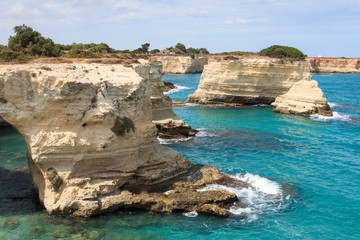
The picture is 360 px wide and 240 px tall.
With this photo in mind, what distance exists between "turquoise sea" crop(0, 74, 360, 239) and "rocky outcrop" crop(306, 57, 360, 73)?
9657 cm

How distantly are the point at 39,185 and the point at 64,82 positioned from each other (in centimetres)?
487

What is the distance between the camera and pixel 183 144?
24.2 metres

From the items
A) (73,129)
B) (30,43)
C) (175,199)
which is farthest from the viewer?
(30,43)

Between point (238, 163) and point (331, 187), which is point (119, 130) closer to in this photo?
point (238, 163)

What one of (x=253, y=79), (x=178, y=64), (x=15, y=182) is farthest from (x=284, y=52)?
(x=15, y=182)

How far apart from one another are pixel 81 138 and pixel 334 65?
408 feet

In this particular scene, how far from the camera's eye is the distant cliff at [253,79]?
41.9m

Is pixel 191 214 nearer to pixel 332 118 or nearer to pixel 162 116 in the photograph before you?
pixel 162 116

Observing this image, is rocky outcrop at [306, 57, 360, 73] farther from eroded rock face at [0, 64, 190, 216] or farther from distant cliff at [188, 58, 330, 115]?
eroded rock face at [0, 64, 190, 216]

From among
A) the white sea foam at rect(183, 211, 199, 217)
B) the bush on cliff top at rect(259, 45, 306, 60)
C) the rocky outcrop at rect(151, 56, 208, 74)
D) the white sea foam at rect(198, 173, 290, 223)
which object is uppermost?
the bush on cliff top at rect(259, 45, 306, 60)

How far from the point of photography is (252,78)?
42.1 m

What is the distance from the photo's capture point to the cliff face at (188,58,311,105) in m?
41.9

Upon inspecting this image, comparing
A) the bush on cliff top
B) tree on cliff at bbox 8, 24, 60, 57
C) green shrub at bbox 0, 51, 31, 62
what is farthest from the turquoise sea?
the bush on cliff top

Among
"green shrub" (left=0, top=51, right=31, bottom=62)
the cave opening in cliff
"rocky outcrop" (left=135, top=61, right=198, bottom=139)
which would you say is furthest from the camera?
"rocky outcrop" (left=135, top=61, right=198, bottom=139)
